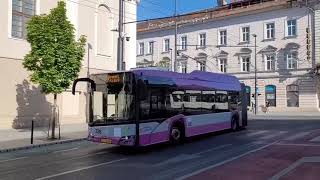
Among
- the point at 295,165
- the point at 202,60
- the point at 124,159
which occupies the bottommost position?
the point at 124,159

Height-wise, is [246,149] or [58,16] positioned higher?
[58,16]

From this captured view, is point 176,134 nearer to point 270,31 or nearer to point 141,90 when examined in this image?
point 141,90

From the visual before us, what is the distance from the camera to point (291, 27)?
56.1 meters

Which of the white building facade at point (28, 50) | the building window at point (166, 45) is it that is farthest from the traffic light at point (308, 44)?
the white building facade at point (28, 50)

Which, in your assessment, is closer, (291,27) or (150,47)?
(291,27)

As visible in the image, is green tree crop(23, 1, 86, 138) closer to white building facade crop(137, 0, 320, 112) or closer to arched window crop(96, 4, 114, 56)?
arched window crop(96, 4, 114, 56)

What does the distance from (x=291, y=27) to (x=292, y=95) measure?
25.8ft

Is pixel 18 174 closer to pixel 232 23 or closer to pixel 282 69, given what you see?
pixel 282 69

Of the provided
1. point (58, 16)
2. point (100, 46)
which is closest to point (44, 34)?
point (58, 16)

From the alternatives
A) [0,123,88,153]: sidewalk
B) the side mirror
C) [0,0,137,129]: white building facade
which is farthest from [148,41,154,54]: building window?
the side mirror

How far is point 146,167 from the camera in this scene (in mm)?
13039

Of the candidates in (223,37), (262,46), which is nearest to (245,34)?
(262,46)

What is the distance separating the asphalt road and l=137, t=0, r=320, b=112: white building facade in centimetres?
3604

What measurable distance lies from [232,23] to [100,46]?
29.8 m
